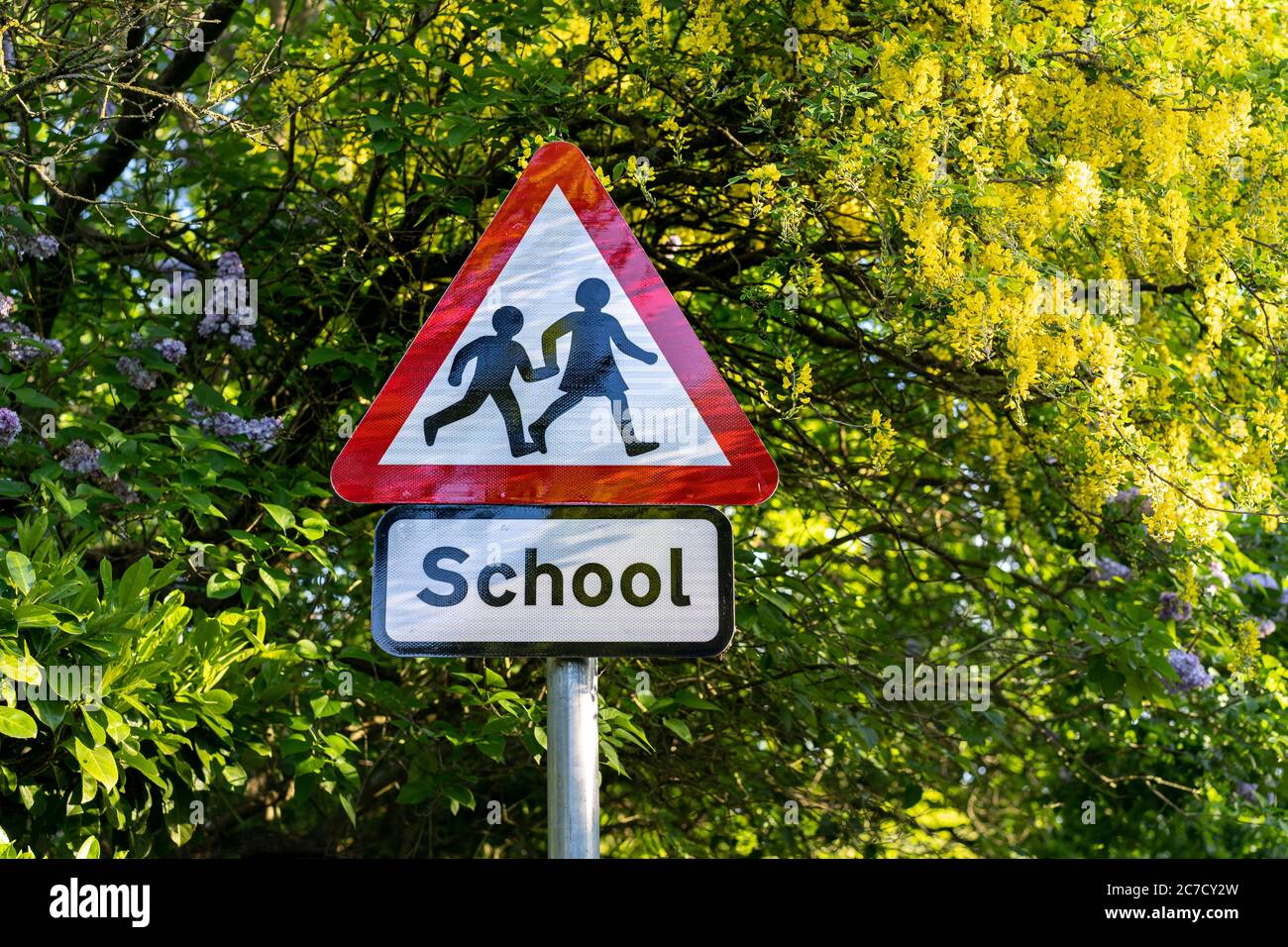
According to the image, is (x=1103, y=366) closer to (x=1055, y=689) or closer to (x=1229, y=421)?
(x=1229, y=421)

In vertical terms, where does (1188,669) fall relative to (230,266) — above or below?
below

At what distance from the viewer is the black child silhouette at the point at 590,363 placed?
2105mm

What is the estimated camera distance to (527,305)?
2.15m

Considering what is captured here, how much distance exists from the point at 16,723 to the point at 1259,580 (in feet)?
16.9

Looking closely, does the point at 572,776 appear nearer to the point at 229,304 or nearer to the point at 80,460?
the point at 80,460

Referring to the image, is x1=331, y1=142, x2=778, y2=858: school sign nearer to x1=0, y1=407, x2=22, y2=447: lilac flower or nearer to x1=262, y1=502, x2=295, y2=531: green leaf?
x1=262, y1=502, x2=295, y2=531: green leaf

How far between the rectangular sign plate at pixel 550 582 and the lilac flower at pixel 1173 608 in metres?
3.51

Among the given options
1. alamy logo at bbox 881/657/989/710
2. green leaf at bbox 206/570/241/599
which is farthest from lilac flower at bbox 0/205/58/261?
alamy logo at bbox 881/657/989/710

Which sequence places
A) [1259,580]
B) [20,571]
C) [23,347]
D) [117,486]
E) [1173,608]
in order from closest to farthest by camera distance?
[20,571]
[117,486]
[23,347]
[1173,608]
[1259,580]

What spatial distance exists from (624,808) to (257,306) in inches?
115

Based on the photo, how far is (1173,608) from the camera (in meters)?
5.15

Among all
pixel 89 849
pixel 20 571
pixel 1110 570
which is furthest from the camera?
pixel 1110 570

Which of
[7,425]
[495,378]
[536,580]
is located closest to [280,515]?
[7,425]
